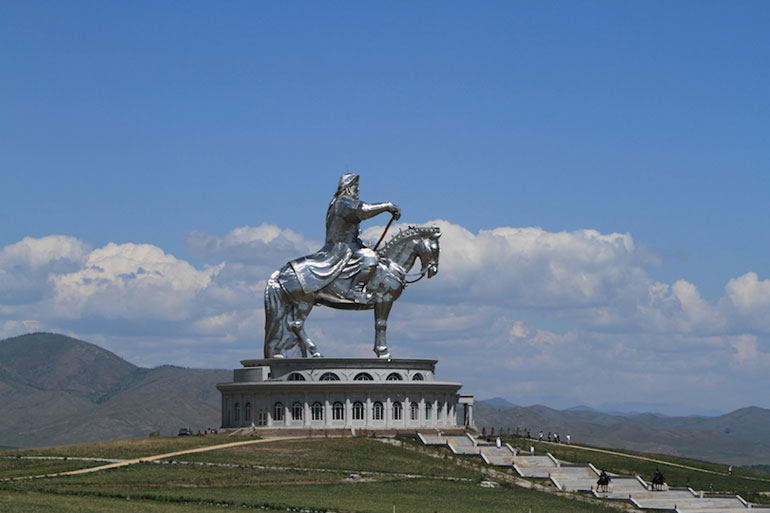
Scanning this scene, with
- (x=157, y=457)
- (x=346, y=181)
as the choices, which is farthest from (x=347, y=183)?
(x=157, y=457)

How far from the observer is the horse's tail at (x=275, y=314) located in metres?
79.2

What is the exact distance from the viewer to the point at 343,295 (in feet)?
262

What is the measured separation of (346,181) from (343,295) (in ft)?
24.8

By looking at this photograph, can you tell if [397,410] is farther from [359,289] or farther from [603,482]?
[603,482]

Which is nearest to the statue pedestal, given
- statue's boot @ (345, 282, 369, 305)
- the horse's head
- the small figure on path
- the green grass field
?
statue's boot @ (345, 282, 369, 305)

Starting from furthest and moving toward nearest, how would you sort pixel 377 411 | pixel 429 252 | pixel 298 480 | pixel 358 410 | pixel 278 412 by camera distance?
pixel 429 252 → pixel 278 412 → pixel 377 411 → pixel 358 410 → pixel 298 480

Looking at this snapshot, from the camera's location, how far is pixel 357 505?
50750 mm

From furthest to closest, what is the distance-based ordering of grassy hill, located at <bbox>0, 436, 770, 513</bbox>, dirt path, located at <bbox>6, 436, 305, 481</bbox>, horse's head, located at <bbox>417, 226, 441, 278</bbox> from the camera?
horse's head, located at <bbox>417, 226, 441, 278</bbox>
dirt path, located at <bbox>6, 436, 305, 481</bbox>
grassy hill, located at <bbox>0, 436, 770, 513</bbox>

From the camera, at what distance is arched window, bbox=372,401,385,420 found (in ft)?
253

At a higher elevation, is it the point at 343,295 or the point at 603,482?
the point at 343,295

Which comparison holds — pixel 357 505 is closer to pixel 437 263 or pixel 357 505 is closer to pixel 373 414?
pixel 373 414

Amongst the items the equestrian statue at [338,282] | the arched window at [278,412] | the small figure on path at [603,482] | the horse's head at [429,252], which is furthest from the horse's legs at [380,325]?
the small figure on path at [603,482]

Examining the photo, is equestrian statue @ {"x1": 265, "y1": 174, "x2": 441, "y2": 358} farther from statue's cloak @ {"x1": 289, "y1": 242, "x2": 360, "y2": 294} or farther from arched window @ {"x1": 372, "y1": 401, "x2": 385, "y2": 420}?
arched window @ {"x1": 372, "y1": 401, "x2": 385, "y2": 420}

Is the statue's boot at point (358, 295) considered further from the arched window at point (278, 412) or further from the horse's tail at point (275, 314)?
the arched window at point (278, 412)
